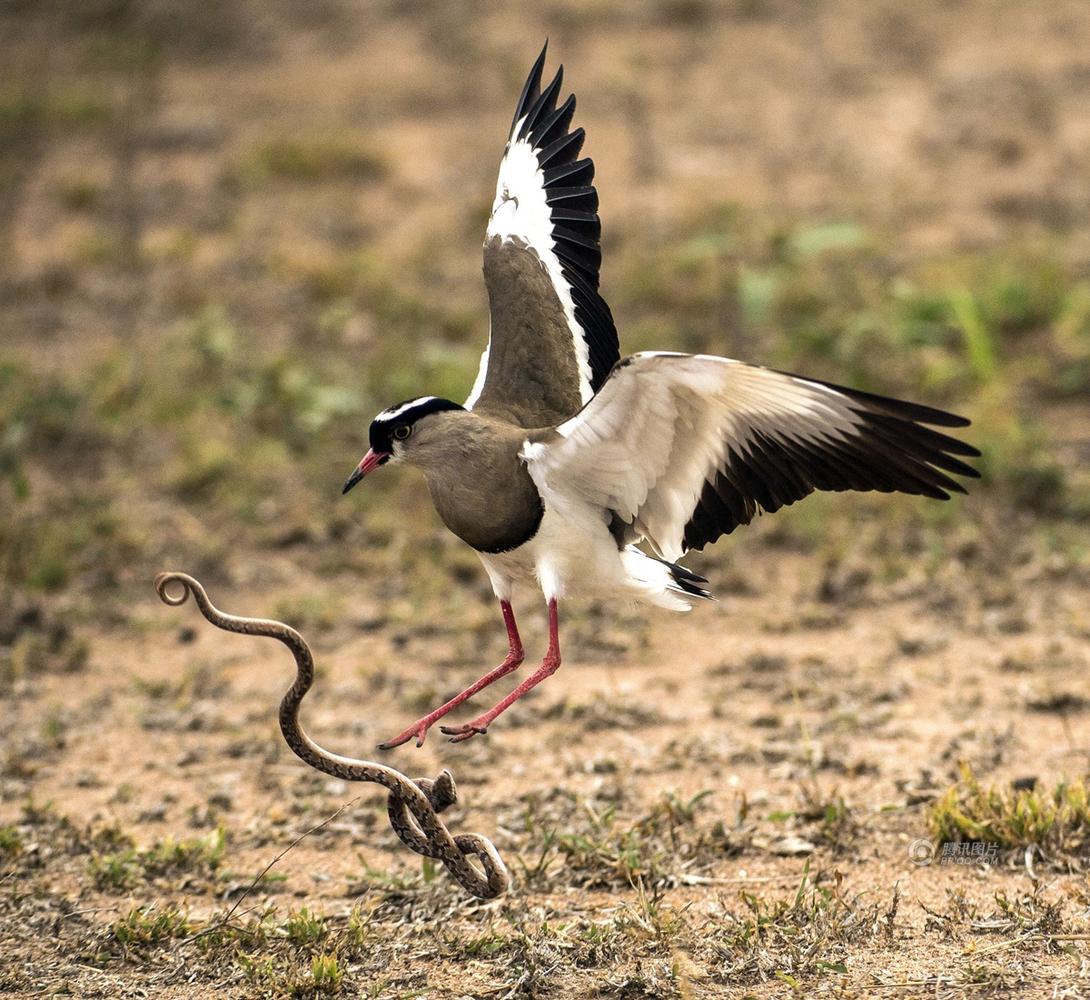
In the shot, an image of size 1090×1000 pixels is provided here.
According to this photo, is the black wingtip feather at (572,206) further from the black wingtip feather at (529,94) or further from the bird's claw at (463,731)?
the bird's claw at (463,731)

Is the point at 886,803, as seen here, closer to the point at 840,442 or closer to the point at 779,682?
the point at 779,682

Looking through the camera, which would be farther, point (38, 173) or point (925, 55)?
point (925, 55)

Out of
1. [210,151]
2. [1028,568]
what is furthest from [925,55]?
[1028,568]

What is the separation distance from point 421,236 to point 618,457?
222 inches

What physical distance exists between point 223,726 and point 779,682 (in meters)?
1.94

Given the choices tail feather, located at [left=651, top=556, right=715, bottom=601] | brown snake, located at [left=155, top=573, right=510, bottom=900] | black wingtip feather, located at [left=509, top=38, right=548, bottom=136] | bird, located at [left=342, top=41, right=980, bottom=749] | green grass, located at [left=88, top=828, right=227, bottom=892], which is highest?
black wingtip feather, located at [left=509, top=38, right=548, bottom=136]

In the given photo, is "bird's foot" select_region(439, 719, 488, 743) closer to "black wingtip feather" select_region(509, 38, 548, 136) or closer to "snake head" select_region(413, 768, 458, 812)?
"snake head" select_region(413, 768, 458, 812)

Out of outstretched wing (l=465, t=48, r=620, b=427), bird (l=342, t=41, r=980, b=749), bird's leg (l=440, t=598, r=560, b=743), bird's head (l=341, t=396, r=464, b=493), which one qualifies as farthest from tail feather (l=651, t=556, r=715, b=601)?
bird's head (l=341, t=396, r=464, b=493)

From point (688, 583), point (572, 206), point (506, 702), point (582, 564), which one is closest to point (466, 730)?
point (506, 702)

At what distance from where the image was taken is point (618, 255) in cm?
891

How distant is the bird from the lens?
12.2 feet

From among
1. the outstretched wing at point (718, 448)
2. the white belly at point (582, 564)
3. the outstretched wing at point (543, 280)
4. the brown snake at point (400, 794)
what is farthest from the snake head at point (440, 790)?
the outstretched wing at point (543, 280)

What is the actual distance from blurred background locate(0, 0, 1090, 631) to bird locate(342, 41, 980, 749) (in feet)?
6.69

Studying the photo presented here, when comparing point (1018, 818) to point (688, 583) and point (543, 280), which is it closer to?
point (688, 583)
